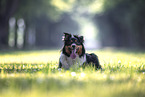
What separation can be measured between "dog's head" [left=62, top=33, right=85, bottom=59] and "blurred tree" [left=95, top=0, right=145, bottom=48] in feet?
67.5

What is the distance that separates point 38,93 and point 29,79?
4.41 ft

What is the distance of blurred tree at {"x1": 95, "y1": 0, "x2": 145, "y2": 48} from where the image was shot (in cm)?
2870

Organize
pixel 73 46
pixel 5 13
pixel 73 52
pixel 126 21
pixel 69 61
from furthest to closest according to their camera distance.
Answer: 1. pixel 126 21
2. pixel 5 13
3. pixel 69 61
4. pixel 73 52
5. pixel 73 46

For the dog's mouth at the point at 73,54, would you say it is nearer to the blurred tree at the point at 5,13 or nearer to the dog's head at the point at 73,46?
the dog's head at the point at 73,46

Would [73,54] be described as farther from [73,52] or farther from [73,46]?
[73,46]

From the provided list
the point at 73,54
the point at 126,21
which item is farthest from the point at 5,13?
the point at 73,54

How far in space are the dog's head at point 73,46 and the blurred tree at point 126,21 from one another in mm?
20581

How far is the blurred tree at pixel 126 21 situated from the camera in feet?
94.1

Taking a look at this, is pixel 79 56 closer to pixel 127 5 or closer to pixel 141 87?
pixel 141 87

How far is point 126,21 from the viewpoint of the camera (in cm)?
3241

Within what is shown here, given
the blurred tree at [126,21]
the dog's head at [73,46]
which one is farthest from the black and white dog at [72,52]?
the blurred tree at [126,21]

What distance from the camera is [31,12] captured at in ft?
90.8

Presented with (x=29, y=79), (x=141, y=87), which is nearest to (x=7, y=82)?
(x=29, y=79)

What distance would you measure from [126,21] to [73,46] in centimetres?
2724
